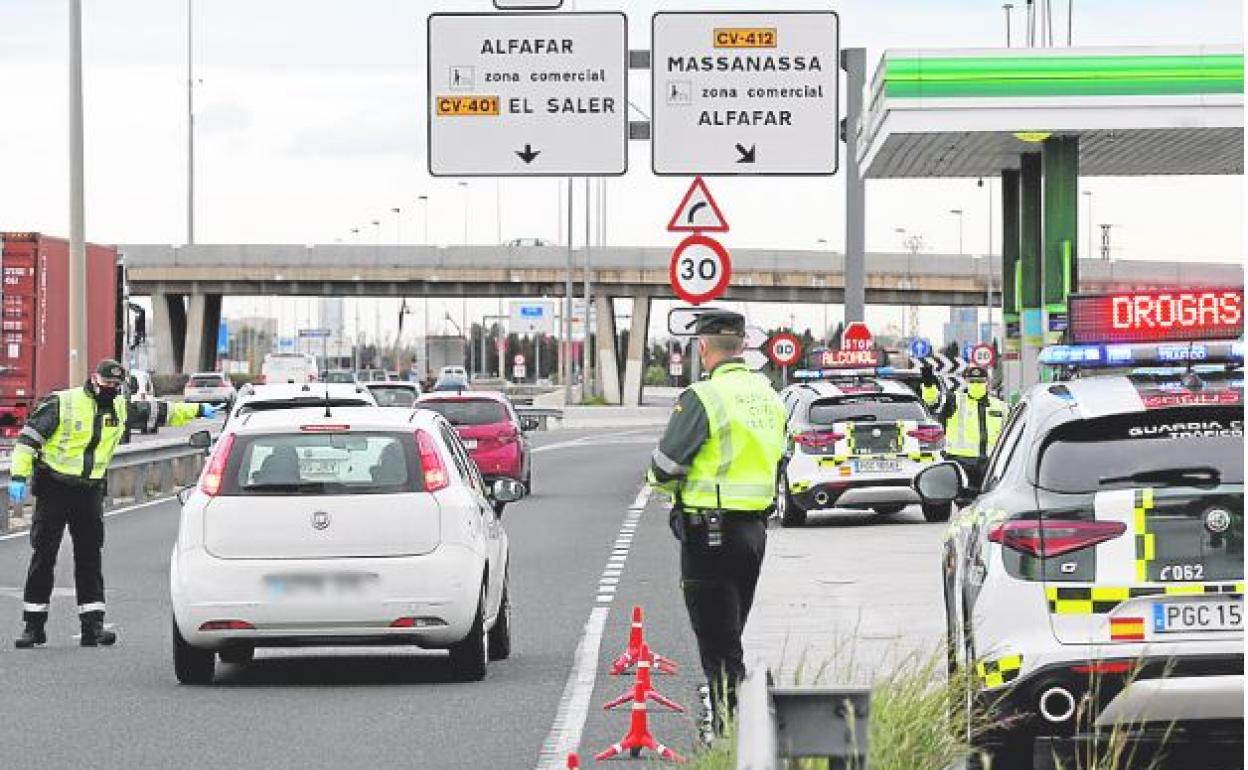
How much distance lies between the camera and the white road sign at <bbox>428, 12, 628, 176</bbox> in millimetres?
25266

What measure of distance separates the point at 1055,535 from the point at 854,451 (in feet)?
59.7

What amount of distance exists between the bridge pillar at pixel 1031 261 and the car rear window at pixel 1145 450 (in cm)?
2885

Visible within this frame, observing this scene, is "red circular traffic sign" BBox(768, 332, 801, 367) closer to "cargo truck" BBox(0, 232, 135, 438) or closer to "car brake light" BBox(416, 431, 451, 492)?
"cargo truck" BBox(0, 232, 135, 438)

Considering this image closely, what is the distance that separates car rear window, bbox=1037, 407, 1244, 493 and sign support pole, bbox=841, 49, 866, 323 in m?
25.5

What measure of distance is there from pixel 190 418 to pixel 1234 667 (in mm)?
10233

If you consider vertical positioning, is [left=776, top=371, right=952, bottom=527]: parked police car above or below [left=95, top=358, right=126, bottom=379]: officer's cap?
below

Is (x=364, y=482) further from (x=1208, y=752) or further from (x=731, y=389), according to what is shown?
(x=1208, y=752)

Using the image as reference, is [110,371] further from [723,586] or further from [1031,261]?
[1031,261]

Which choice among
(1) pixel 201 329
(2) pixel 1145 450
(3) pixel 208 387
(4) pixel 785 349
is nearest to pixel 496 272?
(1) pixel 201 329

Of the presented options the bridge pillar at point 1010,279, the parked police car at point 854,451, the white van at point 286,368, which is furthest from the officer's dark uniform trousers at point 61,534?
the white van at point 286,368

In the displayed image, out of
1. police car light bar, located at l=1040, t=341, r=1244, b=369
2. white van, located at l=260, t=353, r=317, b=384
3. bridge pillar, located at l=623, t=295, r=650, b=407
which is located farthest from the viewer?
bridge pillar, located at l=623, t=295, r=650, b=407

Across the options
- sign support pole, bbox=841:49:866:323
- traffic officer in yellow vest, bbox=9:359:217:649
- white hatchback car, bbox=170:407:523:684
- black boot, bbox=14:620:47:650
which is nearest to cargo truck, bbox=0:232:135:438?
sign support pole, bbox=841:49:866:323

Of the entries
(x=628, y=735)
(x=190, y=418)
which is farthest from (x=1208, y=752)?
(x=190, y=418)

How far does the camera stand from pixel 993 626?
9133mm
